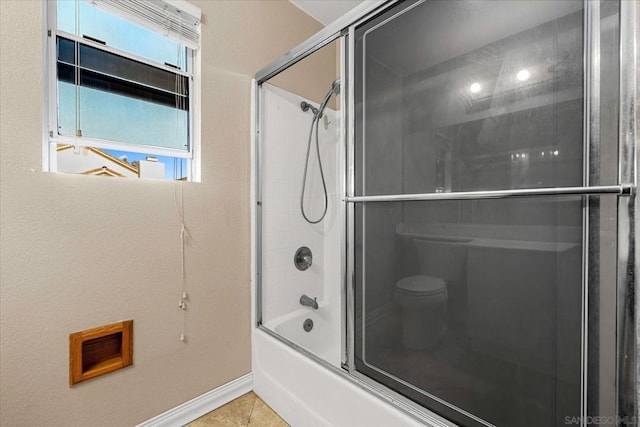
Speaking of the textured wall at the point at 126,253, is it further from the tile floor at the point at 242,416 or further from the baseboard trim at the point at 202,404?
the tile floor at the point at 242,416

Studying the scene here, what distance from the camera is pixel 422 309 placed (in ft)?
3.44

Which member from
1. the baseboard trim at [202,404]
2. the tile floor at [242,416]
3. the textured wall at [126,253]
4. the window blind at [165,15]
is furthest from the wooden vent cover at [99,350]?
the window blind at [165,15]

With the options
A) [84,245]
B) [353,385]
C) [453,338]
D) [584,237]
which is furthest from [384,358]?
[84,245]

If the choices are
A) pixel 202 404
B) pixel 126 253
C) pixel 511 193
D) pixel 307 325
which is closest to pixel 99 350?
pixel 126 253

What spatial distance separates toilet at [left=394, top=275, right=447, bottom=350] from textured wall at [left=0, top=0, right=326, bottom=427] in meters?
1.00

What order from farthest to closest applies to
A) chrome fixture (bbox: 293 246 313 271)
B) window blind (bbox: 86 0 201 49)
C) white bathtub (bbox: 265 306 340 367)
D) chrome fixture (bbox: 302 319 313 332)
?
chrome fixture (bbox: 293 246 313 271) → chrome fixture (bbox: 302 319 313 332) → white bathtub (bbox: 265 306 340 367) → window blind (bbox: 86 0 201 49)

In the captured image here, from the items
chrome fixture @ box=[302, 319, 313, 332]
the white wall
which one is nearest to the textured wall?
the white wall

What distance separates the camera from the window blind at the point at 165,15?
1321 mm

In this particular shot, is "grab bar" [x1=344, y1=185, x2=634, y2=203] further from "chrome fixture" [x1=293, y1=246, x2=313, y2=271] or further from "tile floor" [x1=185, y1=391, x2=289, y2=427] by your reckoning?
"tile floor" [x1=185, y1=391, x2=289, y2=427]

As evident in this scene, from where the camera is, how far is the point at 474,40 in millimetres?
895

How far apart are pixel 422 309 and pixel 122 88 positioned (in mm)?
1661

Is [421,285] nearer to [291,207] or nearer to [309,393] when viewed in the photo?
[309,393]

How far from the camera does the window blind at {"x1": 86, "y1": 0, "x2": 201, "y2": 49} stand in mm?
1321

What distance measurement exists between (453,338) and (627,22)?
941 millimetres
